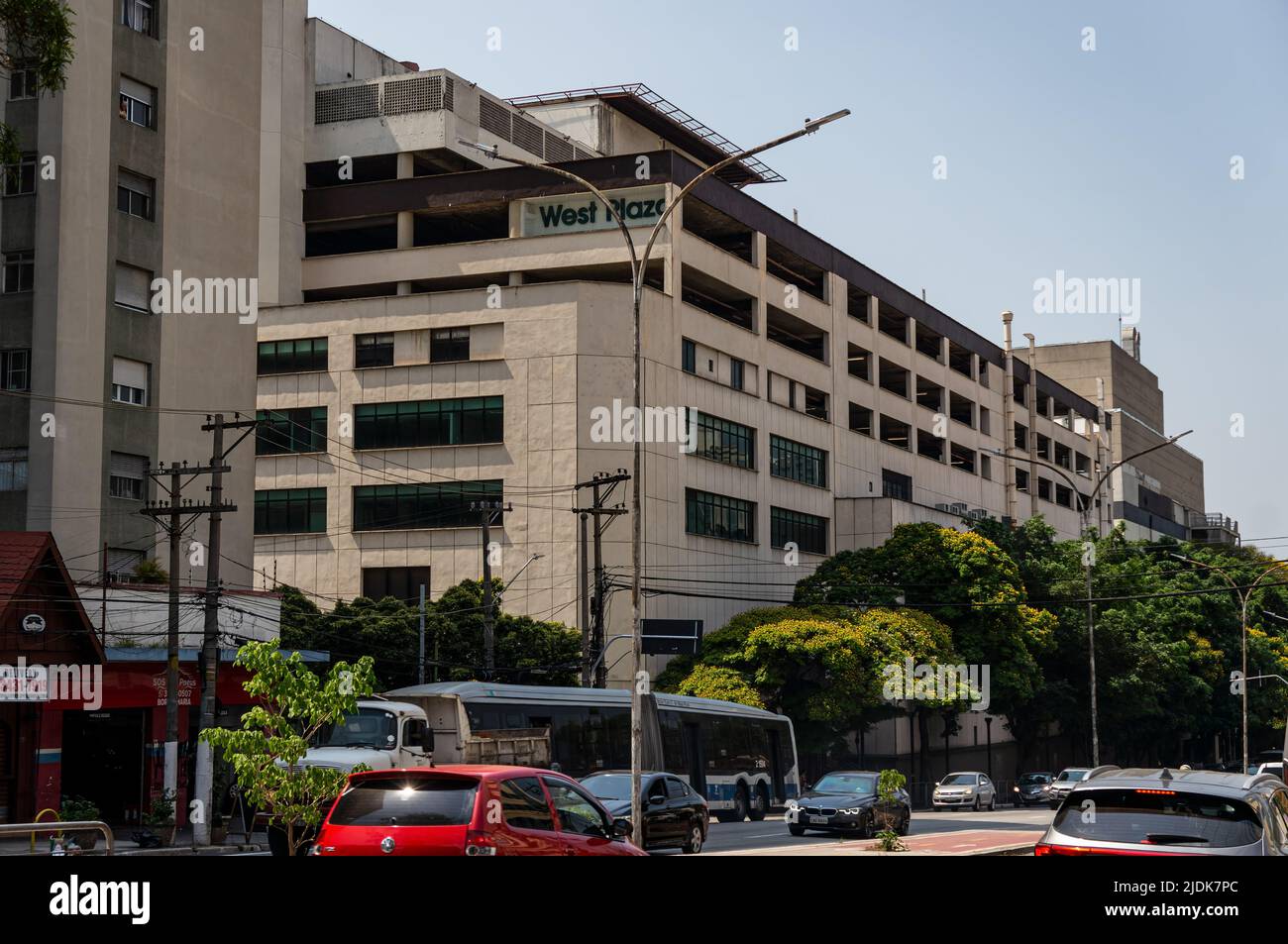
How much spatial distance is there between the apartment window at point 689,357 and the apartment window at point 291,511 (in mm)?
15836

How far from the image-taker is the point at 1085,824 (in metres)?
10.5

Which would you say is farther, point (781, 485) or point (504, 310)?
point (781, 485)

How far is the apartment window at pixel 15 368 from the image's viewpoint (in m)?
45.0

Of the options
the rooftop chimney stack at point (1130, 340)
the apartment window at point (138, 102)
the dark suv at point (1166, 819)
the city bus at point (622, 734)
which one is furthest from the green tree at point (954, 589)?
the rooftop chimney stack at point (1130, 340)

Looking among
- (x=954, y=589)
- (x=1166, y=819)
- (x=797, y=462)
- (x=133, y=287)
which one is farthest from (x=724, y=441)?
(x=1166, y=819)

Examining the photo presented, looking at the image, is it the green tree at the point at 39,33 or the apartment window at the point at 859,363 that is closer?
the green tree at the point at 39,33

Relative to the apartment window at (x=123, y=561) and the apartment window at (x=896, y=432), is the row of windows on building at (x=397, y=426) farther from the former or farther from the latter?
the apartment window at (x=896, y=432)

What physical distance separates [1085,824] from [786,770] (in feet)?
128

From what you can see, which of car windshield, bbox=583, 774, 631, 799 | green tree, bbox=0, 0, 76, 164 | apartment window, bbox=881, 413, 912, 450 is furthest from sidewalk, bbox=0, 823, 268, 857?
apartment window, bbox=881, 413, 912, 450

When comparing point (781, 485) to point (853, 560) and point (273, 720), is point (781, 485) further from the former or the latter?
point (273, 720)

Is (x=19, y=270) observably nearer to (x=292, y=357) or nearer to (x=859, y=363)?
(x=292, y=357)

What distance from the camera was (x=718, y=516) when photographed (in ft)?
218

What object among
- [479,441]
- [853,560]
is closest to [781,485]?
[853,560]
